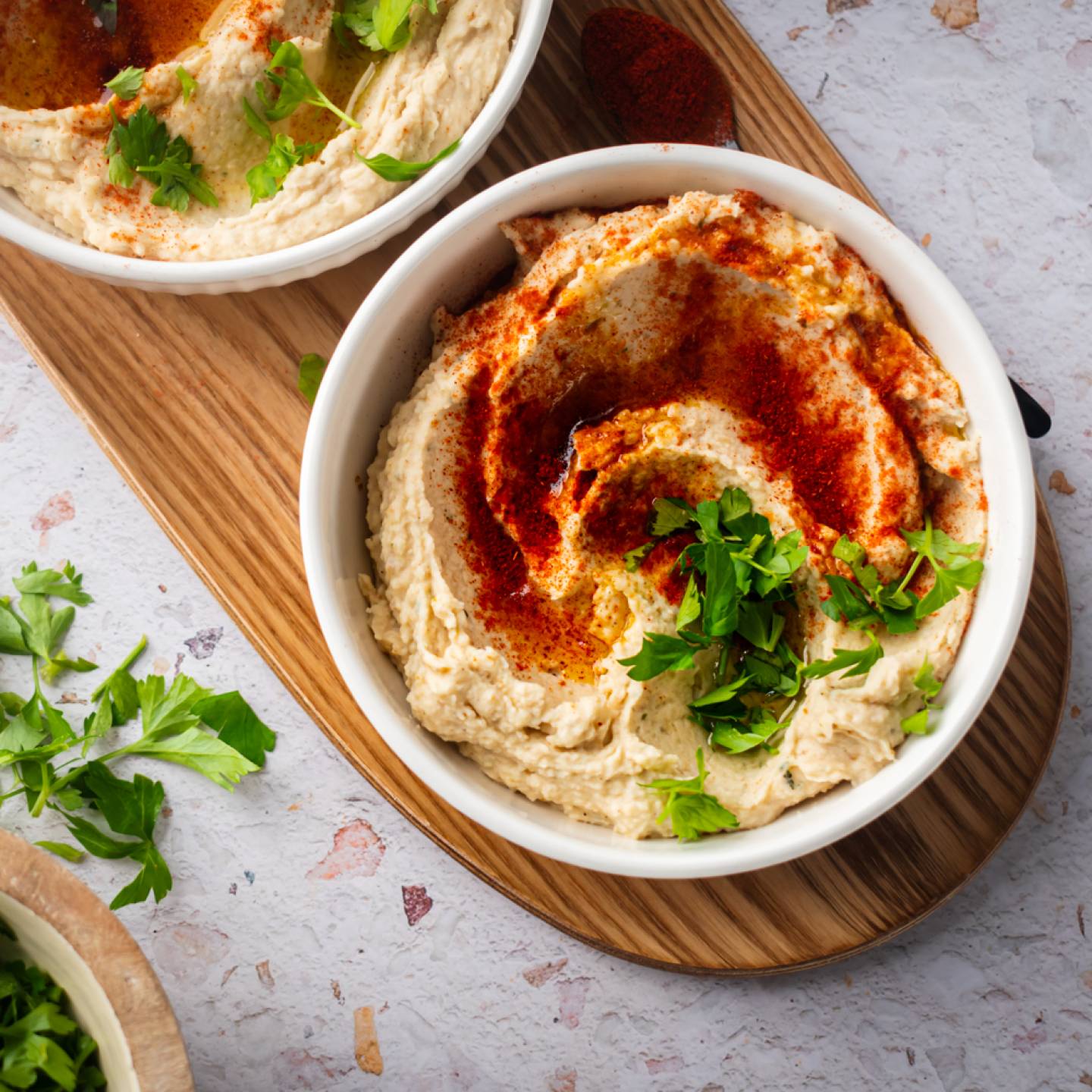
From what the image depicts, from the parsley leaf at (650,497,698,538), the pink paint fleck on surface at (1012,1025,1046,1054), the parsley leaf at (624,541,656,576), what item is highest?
the parsley leaf at (650,497,698,538)

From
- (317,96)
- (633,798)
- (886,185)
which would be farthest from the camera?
(886,185)

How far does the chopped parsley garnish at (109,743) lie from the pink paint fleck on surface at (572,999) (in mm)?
867

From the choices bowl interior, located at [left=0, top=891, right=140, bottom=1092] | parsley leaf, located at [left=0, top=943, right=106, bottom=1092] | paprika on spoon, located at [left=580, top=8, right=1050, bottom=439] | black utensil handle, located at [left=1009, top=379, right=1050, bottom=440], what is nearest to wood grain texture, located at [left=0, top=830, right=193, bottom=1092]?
bowl interior, located at [left=0, top=891, right=140, bottom=1092]

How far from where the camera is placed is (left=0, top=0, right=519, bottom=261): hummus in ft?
6.92

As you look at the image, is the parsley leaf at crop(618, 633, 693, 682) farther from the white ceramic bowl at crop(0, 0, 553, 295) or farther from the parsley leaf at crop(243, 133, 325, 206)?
the parsley leaf at crop(243, 133, 325, 206)

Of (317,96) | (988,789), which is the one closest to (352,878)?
(988,789)

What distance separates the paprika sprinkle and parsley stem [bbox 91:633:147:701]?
157cm

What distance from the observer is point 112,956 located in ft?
6.56

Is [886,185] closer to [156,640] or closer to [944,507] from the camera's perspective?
[944,507]

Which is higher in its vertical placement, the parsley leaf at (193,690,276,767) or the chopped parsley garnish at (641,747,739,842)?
the parsley leaf at (193,690,276,767)

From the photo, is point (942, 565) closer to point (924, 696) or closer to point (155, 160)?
point (924, 696)

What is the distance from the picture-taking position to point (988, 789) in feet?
7.46

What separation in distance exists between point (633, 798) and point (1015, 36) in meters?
1.93

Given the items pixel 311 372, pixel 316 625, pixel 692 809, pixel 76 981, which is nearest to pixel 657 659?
pixel 692 809
